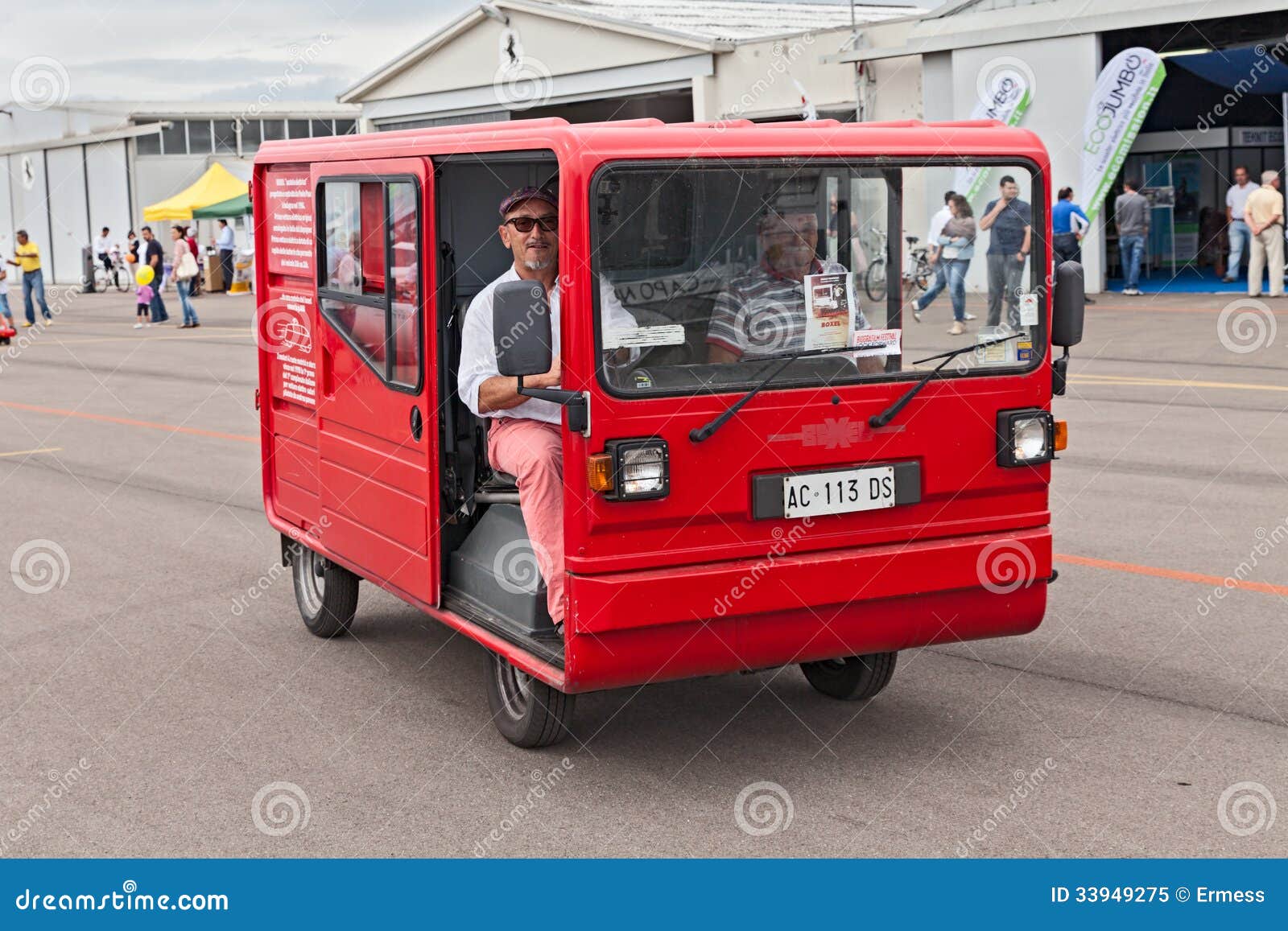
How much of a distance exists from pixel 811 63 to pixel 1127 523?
23.6 m

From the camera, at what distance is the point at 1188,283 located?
27609mm

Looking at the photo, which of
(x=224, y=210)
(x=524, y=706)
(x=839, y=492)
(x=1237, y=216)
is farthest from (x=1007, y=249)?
(x=224, y=210)

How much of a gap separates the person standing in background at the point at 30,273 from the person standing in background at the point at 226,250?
738 centimetres

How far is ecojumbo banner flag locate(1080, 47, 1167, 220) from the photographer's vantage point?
25.0 metres

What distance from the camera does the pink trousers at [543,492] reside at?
16.9 ft

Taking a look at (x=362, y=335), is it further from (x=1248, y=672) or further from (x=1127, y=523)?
(x=1127, y=523)

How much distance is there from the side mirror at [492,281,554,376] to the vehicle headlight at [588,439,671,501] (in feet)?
1.11

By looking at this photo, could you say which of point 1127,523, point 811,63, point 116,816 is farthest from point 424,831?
point 811,63

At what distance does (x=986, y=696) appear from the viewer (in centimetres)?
618

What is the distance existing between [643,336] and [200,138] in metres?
59.5

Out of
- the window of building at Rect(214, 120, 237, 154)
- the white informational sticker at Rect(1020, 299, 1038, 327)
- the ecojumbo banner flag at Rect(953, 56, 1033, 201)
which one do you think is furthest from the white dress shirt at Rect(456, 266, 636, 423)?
the window of building at Rect(214, 120, 237, 154)

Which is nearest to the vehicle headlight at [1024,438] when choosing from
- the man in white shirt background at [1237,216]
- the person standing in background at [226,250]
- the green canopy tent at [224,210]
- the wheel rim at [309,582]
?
the wheel rim at [309,582]

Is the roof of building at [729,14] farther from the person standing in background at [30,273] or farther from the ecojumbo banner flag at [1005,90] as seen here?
the person standing in background at [30,273]

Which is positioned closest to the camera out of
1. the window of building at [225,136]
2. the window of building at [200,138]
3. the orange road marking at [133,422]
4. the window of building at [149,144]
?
the orange road marking at [133,422]
